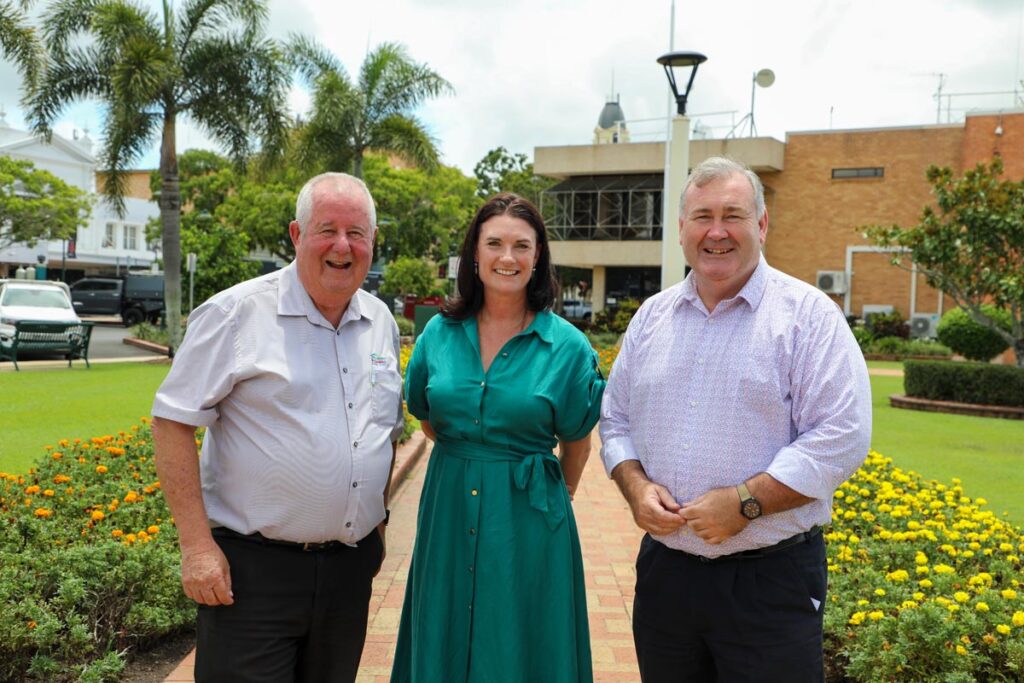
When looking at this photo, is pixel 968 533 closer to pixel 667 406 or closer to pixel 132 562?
pixel 667 406

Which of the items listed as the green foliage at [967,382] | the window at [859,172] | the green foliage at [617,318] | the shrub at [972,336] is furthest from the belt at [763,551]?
the window at [859,172]

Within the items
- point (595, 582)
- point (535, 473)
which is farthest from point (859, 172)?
point (535, 473)

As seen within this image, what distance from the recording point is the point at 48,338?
16.3 metres

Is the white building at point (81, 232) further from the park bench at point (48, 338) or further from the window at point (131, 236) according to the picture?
the park bench at point (48, 338)

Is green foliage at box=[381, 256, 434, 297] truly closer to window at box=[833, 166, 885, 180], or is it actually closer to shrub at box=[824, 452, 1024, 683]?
window at box=[833, 166, 885, 180]

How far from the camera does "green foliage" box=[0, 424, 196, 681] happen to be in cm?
357

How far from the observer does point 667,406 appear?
8.88 ft

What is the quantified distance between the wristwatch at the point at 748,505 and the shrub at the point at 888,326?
97.7 ft

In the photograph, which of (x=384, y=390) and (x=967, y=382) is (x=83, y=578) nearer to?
(x=384, y=390)

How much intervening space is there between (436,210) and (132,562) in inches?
1560

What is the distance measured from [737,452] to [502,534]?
0.76m

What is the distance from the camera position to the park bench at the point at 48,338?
15.8m

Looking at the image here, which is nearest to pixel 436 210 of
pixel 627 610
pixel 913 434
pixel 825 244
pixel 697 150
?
pixel 697 150

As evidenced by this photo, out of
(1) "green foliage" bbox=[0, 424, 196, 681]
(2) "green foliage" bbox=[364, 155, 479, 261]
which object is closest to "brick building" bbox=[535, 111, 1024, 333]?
(2) "green foliage" bbox=[364, 155, 479, 261]
